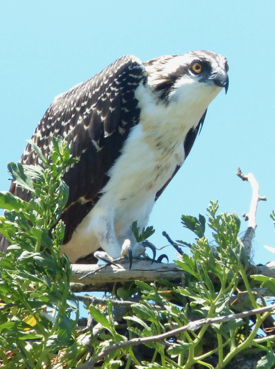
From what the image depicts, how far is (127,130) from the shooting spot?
562 centimetres

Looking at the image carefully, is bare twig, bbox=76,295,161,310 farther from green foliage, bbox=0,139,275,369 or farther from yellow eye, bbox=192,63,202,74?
yellow eye, bbox=192,63,202,74

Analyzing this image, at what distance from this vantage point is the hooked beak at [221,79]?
17.9ft

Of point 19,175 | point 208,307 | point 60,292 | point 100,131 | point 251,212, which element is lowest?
point 251,212

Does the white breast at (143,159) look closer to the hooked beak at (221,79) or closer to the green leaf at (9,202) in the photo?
the hooked beak at (221,79)

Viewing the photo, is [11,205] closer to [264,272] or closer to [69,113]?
[264,272]

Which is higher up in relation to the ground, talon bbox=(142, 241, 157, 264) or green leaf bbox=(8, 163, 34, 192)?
green leaf bbox=(8, 163, 34, 192)

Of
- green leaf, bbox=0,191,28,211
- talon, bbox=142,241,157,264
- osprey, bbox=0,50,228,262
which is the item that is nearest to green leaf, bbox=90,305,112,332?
green leaf, bbox=0,191,28,211

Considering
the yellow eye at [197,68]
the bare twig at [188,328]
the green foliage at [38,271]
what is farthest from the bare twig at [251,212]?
the green foliage at [38,271]

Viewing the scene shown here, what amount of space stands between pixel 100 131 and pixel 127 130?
9.5 inches

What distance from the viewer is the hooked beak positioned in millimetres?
5453

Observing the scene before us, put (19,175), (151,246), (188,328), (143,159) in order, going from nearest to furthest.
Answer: (188,328) < (19,175) < (151,246) < (143,159)

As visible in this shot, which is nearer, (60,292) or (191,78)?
(60,292)

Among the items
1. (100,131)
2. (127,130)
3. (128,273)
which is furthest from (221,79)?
(128,273)

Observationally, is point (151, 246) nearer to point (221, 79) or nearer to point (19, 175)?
point (221, 79)
